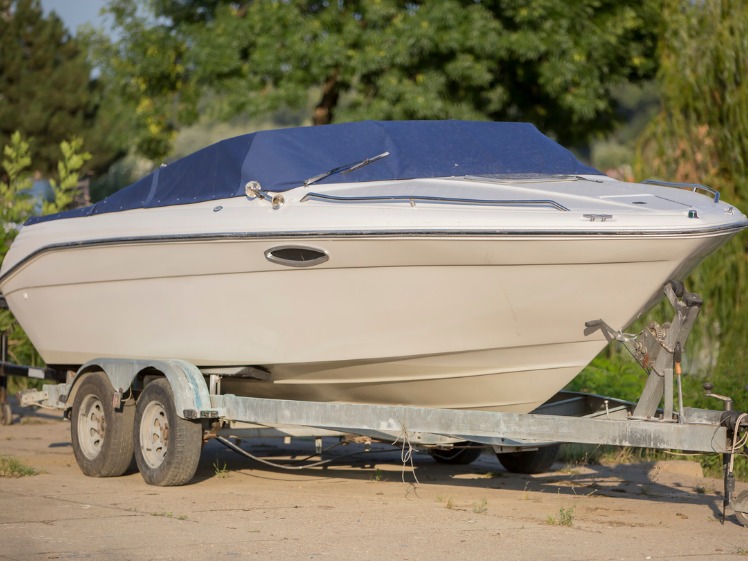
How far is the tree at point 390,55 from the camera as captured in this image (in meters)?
19.3

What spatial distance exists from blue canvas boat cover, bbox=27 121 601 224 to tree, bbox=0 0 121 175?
27142 mm

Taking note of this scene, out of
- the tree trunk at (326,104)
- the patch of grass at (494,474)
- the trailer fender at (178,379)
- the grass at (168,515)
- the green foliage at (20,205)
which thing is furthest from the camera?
the tree trunk at (326,104)

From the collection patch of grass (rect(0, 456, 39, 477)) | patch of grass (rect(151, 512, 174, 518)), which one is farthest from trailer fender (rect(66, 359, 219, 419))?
patch of grass (rect(0, 456, 39, 477))

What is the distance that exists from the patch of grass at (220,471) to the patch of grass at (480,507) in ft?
6.95

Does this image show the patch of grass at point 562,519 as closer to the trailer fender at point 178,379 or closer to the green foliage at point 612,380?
the trailer fender at point 178,379

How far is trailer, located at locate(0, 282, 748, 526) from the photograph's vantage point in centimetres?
657

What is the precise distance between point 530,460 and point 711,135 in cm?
494

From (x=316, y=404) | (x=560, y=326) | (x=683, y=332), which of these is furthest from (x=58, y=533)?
(x=683, y=332)

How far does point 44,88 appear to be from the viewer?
117 ft

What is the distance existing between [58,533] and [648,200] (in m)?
3.81

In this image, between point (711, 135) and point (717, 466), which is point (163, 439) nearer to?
point (717, 466)

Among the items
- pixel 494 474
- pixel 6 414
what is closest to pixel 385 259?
pixel 494 474

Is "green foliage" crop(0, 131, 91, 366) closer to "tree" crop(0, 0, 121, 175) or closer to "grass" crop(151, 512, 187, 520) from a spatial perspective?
"grass" crop(151, 512, 187, 520)

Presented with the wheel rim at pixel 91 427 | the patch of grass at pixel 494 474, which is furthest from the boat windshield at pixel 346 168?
the patch of grass at pixel 494 474
